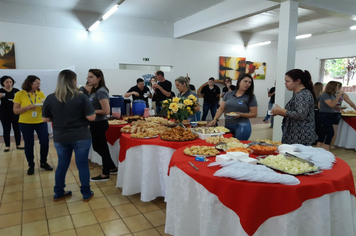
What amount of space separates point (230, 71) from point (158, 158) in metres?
8.05

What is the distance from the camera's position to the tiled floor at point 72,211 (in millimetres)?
2250

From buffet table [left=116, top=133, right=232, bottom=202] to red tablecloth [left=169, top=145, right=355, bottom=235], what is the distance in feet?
3.32

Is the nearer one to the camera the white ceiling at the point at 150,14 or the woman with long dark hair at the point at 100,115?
the woman with long dark hair at the point at 100,115

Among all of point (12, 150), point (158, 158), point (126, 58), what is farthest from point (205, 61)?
point (158, 158)

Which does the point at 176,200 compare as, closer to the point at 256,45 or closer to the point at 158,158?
the point at 158,158

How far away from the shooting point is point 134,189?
2791 millimetres

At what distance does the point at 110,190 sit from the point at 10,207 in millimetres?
1049

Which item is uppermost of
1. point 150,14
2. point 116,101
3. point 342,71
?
point 150,14

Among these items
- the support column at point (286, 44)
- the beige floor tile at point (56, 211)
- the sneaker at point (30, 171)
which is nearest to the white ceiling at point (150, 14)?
the support column at point (286, 44)

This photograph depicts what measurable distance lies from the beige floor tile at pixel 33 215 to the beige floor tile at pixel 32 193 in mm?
384

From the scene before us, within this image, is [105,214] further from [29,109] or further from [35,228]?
[29,109]
